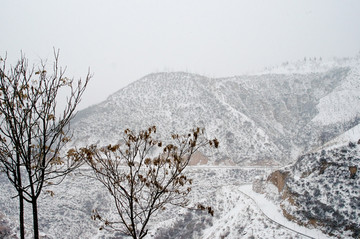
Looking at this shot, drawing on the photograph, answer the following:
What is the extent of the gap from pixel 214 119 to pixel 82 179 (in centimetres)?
3894

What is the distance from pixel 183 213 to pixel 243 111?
2144 inches

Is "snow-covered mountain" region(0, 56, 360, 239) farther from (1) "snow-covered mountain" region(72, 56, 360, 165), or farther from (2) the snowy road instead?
(1) "snow-covered mountain" region(72, 56, 360, 165)

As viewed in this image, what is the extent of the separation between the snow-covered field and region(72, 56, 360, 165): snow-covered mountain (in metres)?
12.5

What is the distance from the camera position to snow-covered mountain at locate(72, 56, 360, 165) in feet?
211

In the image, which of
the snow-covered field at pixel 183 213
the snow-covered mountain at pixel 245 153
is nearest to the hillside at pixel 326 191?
the snow-covered mountain at pixel 245 153

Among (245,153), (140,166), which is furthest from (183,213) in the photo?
(245,153)

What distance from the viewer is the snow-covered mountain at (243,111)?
211 ft

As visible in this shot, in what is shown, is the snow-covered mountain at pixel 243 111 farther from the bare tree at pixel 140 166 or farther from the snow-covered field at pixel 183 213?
the bare tree at pixel 140 166

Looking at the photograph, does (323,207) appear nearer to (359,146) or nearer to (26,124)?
(359,146)

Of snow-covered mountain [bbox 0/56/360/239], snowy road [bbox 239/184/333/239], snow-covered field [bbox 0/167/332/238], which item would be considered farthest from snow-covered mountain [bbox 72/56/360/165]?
snowy road [bbox 239/184/333/239]

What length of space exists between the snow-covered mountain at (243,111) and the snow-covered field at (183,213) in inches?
491

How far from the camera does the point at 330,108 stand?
77625mm

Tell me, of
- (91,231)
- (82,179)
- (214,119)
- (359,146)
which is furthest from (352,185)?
(214,119)

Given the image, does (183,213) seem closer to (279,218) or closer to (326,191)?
(279,218)
